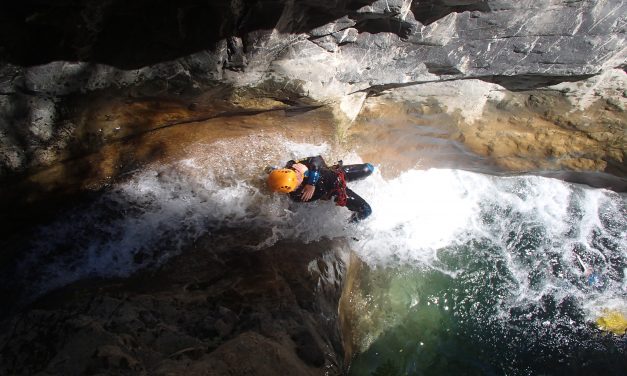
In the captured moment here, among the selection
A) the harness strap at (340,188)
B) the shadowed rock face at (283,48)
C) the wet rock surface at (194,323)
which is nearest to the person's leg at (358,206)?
the harness strap at (340,188)

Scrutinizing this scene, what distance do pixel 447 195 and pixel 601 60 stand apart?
2.73 m

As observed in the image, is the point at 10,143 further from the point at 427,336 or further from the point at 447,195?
the point at 447,195

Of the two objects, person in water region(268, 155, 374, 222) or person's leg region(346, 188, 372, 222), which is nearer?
person in water region(268, 155, 374, 222)

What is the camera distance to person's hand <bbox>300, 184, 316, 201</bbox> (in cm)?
447

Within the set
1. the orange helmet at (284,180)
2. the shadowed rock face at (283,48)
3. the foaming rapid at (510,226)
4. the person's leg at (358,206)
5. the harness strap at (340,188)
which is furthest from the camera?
the foaming rapid at (510,226)

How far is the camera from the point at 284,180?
4.29m

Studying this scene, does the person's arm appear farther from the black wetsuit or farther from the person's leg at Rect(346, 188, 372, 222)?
the person's leg at Rect(346, 188, 372, 222)

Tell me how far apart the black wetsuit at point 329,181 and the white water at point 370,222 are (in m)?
0.25

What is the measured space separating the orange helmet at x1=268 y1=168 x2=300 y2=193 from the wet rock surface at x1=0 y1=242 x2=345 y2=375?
84cm

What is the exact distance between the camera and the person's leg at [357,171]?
5066mm

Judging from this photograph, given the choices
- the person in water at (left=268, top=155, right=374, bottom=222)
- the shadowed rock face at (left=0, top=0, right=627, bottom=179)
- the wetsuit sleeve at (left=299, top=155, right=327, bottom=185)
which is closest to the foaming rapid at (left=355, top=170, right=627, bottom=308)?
the person in water at (left=268, top=155, right=374, bottom=222)

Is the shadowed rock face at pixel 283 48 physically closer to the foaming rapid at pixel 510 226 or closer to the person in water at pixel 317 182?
the person in water at pixel 317 182

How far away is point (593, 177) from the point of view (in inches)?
225

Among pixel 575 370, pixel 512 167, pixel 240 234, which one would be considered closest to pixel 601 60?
pixel 512 167
